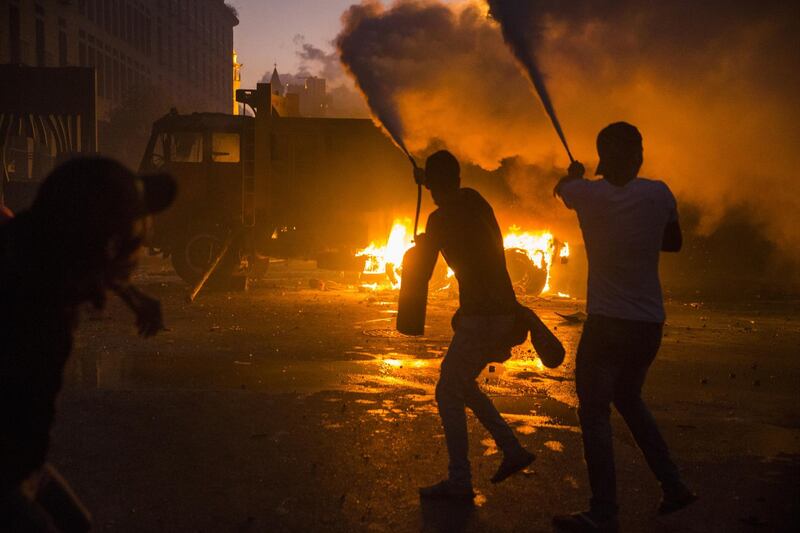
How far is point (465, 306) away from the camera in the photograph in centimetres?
464

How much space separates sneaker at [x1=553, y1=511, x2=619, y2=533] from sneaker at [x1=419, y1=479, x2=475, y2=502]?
22.7 inches

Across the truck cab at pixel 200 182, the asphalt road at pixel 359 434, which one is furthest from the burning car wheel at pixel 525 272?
the asphalt road at pixel 359 434

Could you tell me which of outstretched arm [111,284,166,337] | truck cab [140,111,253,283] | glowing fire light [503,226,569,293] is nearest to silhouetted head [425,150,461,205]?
outstretched arm [111,284,166,337]

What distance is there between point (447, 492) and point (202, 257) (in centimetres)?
1430

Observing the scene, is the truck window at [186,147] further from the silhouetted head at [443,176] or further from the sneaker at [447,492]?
the sneaker at [447,492]

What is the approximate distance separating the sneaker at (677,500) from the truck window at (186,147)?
617 inches

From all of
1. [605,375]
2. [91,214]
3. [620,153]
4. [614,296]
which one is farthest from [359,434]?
[91,214]

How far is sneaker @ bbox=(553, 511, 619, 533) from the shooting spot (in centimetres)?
412

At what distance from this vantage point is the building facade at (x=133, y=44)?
126ft

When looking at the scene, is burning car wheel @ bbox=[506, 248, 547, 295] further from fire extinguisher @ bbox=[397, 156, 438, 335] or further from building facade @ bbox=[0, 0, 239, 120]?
building facade @ bbox=[0, 0, 239, 120]

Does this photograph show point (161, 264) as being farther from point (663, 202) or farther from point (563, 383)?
point (663, 202)

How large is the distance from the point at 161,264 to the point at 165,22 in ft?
154

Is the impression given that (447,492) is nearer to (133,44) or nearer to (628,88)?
(628,88)

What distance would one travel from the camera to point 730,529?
427 centimetres
